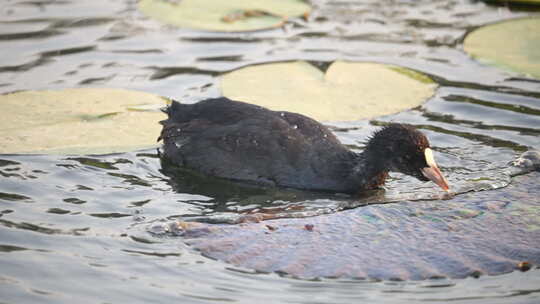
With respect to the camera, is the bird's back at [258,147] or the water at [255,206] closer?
the water at [255,206]

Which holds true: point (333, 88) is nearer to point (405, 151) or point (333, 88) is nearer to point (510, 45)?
point (405, 151)

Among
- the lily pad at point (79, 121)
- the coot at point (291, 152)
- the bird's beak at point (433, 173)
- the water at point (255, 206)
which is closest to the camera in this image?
the water at point (255, 206)

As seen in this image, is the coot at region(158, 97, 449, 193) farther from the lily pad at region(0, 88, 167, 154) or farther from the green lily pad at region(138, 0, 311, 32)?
the green lily pad at region(138, 0, 311, 32)

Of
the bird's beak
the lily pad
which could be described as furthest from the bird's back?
the bird's beak

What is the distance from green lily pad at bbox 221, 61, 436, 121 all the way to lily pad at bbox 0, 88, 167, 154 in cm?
103

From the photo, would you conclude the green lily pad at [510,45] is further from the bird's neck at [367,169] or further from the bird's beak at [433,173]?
the bird's neck at [367,169]

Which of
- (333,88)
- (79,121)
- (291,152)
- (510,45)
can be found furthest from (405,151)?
(510,45)

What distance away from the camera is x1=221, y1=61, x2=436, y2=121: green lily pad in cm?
871

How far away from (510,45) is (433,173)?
3.47m

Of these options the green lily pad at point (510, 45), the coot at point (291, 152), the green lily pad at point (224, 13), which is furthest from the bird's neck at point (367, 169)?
the green lily pad at point (224, 13)

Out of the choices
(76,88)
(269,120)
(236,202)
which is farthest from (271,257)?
(76,88)

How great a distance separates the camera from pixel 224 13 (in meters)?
11.1

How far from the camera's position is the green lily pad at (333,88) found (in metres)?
8.71

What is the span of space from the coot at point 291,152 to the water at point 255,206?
7.1 inches
